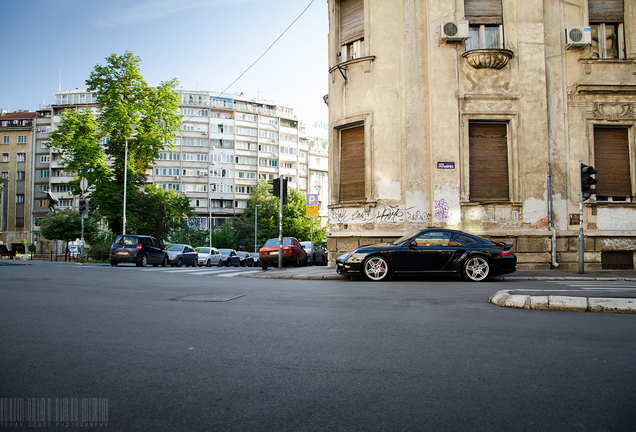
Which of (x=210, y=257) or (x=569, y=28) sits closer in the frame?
(x=569, y=28)

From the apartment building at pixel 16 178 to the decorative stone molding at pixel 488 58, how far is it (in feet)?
259

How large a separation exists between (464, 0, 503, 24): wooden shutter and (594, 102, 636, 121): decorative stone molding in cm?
480

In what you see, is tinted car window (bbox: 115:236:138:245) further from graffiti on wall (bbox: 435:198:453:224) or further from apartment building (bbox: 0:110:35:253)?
apartment building (bbox: 0:110:35:253)

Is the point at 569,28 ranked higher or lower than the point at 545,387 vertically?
higher

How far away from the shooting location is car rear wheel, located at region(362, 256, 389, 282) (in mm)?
13109

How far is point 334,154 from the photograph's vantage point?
1881 centimetres

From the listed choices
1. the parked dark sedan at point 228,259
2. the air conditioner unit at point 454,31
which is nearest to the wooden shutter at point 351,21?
the air conditioner unit at point 454,31

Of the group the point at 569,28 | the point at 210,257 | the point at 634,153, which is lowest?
the point at 210,257

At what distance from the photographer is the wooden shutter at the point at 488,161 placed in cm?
1739

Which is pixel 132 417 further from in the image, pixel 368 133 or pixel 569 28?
pixel 569 28

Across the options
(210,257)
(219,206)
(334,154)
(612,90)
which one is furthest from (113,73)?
(219,206)

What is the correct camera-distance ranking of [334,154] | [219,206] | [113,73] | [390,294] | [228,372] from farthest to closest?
[219,206] → [113,73] → [334,154] → [390,294] → [228,372]

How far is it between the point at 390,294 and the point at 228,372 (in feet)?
19.7

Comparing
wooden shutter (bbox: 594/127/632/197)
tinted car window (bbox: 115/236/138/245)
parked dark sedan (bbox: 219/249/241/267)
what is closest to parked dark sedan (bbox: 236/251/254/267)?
parked dark sedan (bbox: 219/249/241/267)
